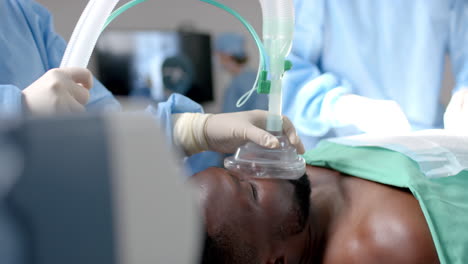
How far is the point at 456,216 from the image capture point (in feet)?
2.99

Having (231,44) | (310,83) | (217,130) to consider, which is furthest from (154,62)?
(217,130)

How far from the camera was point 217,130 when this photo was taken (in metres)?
1.06

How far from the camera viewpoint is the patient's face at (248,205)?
86 centimetres

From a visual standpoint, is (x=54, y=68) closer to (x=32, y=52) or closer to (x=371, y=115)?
(x=32, y=52)

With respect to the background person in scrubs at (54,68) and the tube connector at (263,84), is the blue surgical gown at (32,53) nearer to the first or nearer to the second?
the background person in scrubs at (54,68)

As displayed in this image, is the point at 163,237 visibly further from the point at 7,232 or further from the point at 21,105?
the point at 21,105

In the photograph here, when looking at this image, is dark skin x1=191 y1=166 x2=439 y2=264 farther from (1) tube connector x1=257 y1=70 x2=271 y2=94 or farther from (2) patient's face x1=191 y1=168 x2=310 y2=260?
(1) tube connector x1=257 y1=70 x2=271 y2=94

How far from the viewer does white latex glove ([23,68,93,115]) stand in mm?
694

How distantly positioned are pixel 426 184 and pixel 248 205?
0.42m

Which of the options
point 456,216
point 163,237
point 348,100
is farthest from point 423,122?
point 163,237

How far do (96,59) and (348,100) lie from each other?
8.69ft

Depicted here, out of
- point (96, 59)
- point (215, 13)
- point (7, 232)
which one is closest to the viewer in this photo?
point (7, 232)

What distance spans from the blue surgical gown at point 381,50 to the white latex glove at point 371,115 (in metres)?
0.10

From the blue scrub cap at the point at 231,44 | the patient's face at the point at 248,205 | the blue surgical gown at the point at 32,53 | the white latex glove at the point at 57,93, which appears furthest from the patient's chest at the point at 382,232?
the blue scrub cap at the point at 231,44
